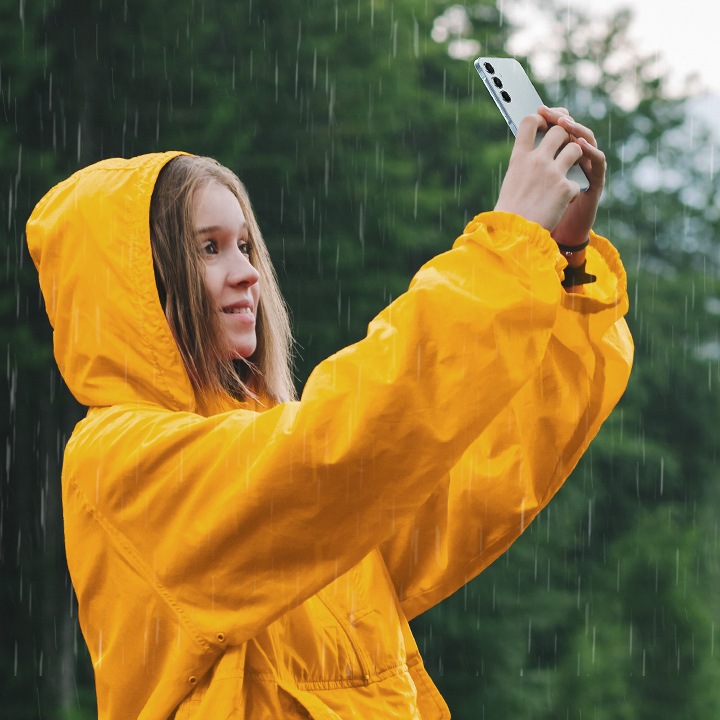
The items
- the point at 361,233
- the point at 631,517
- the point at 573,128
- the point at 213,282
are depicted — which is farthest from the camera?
the point at 631,517

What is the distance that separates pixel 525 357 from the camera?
67.9 inches

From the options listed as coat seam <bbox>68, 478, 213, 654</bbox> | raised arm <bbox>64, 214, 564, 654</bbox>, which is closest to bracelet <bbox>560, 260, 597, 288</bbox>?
raised arm <bbox>64, 214, 564, 654</bbox>

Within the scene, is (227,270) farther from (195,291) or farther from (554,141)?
(554,141)

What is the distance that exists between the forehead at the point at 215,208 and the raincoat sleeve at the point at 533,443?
600mm

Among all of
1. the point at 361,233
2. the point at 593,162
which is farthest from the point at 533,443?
the point at 361,233

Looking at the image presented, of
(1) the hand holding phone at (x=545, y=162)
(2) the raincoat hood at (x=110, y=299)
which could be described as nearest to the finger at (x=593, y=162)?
(1) the hand holding phone at (x=545, y=162)

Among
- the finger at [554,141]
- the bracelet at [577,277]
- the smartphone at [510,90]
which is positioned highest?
the smartphone at [510,90]

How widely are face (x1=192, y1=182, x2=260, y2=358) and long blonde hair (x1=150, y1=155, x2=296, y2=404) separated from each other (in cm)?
1

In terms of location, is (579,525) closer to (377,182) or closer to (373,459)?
(377,182)

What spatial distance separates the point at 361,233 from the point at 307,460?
731 centimetres

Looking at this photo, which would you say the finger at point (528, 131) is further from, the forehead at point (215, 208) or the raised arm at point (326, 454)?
the forehead at point (215, 208)

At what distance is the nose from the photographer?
2.20 m

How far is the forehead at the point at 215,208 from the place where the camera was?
2.21 m

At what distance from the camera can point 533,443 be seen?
222 cm
